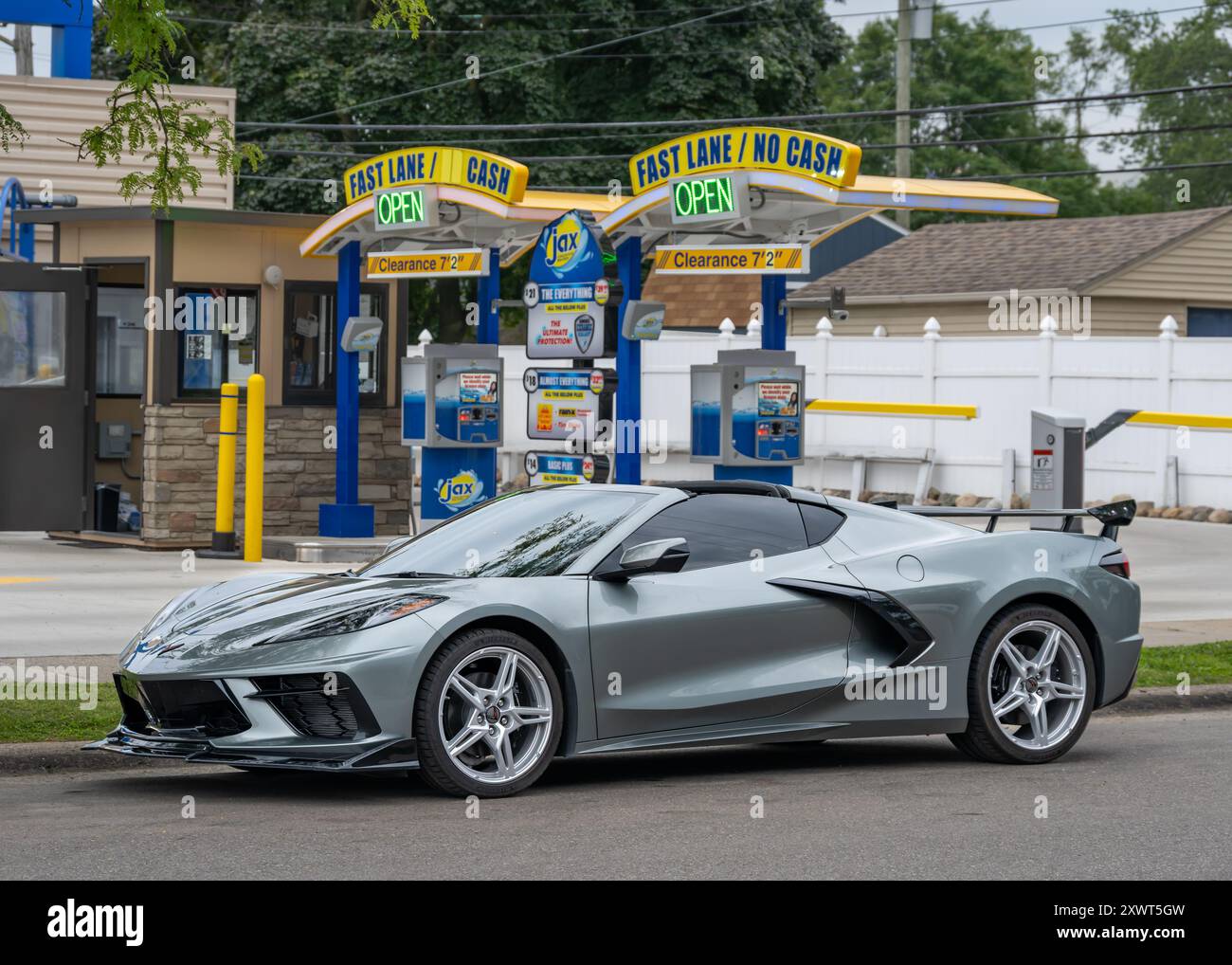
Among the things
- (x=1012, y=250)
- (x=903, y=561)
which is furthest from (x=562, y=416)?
(x=1012, y=250)

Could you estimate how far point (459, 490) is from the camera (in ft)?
58.2

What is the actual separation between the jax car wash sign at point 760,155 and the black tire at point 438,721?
8.63 m

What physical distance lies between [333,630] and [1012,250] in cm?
2933

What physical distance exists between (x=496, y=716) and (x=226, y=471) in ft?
34.3

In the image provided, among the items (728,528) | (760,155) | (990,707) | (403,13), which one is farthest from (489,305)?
(990,707)

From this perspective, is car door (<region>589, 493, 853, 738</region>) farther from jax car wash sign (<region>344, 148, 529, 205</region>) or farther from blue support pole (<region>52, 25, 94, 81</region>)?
blue support pole (<region>52, 25, 94, 81</region>)

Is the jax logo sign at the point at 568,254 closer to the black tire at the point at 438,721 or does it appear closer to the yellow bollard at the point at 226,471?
the yellow bollard at the point at 226,471

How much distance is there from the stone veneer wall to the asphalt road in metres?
10.0

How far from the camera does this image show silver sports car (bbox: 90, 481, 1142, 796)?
7484 mm

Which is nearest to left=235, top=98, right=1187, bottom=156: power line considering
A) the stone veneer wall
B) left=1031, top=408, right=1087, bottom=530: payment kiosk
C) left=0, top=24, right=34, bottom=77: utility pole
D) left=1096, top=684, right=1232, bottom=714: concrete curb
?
left=0, top=24, right=34, bottom=77: utility pole

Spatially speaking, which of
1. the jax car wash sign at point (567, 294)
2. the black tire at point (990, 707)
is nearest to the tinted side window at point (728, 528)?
the black tire at point (990, 707)

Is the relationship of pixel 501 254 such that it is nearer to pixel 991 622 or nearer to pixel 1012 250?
pixel 991 622

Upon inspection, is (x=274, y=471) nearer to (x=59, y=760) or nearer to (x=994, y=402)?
(x=59, y=760)
